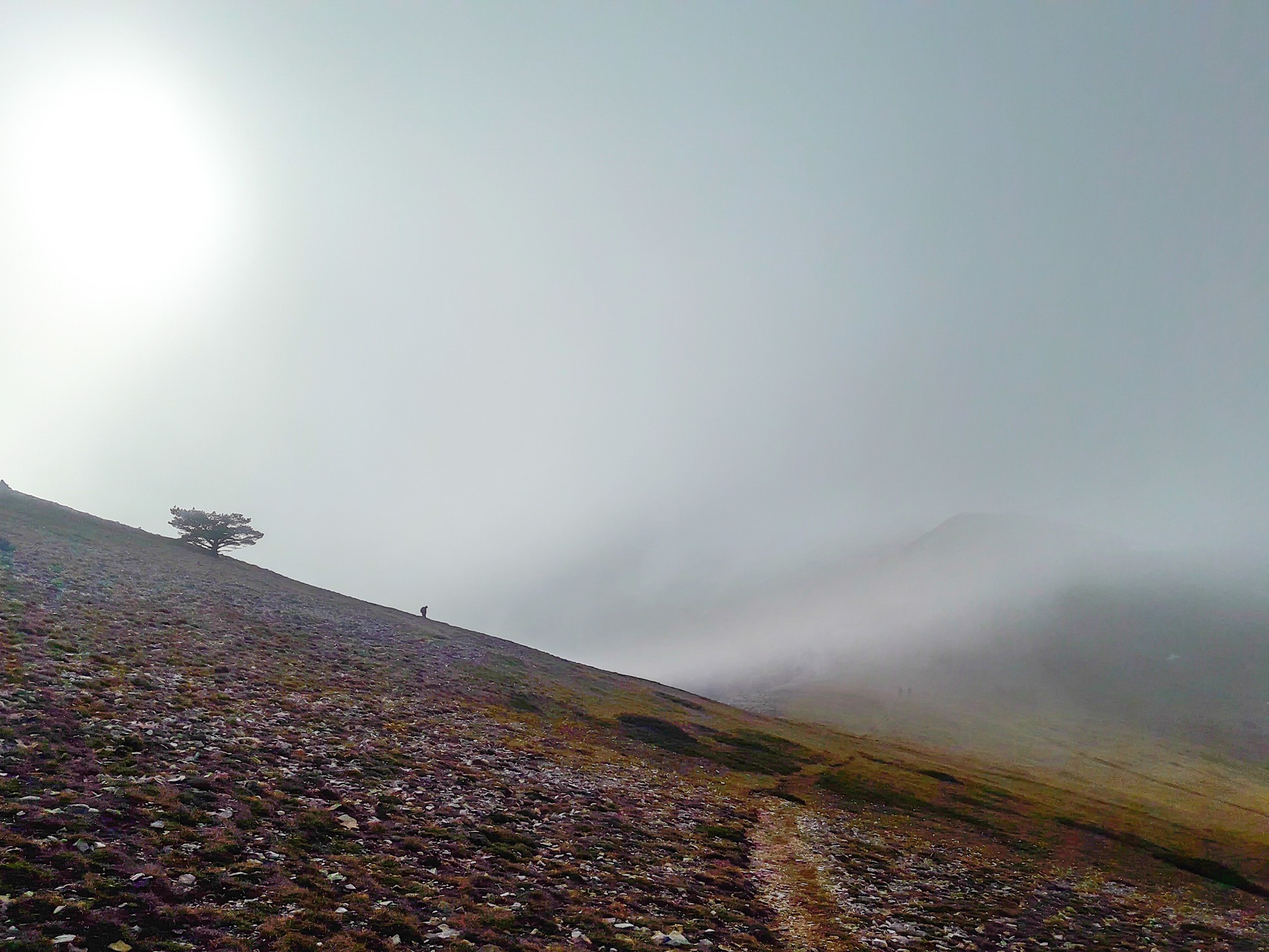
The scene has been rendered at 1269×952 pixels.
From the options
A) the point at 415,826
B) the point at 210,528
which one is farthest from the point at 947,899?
the point at 210,528

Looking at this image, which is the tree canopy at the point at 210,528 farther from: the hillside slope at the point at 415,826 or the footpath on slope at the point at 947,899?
the footpath on slope at the point at 947,899

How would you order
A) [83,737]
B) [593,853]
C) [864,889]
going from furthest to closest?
1. [864,889]
2. [593,853]
3. [83,737]

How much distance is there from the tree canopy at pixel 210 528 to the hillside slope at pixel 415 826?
28.9 m

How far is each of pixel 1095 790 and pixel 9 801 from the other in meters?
166

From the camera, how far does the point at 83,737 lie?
23047mm

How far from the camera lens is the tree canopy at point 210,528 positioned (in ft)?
324

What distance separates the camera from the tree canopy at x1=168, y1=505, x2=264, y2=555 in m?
98.7

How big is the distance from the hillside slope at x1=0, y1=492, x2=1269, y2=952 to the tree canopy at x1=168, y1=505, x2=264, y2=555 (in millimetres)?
28885

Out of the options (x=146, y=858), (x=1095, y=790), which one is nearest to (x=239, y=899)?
(x=146, y=858)

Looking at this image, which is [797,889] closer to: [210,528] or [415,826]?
[415,826]

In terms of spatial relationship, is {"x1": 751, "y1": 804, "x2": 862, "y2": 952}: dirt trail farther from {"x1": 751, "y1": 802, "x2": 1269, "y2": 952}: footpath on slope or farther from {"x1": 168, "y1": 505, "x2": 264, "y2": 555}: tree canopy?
{"x1": 168, "y1": 505, "x2": 264, "y2": 555}: tree canopy

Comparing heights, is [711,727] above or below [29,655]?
below

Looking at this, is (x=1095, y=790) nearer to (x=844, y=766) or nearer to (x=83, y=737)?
(x=844, y=766)

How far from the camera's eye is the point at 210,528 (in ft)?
327
